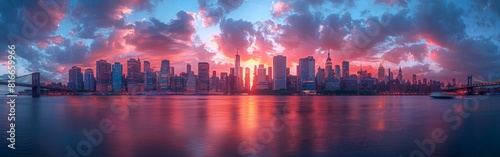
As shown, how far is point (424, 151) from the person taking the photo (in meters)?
17.5

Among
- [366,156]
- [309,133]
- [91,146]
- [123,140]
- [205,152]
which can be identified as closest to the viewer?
[366,156]

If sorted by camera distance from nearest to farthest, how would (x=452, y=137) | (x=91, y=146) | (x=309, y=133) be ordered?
(x=91, y=146)
(x=452, y=137)
(x=309, y=133)

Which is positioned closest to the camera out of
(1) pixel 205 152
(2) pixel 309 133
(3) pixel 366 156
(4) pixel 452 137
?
(3) pixel 366 156

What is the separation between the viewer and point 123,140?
20516 millimetres

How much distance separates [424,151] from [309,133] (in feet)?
25.5

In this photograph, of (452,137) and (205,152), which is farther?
(452,137)

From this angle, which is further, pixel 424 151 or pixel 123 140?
pixel 123 140

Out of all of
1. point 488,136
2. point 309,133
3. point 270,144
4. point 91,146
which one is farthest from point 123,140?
point 488,136

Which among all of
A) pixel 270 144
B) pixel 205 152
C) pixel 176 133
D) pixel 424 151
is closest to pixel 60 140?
pixel 176 133

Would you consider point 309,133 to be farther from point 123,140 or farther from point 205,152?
point 123,140

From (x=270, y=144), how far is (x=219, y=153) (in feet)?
11.8

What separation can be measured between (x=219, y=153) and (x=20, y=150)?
1032 cm

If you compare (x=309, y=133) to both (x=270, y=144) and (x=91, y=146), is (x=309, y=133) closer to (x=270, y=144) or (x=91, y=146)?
(x=270, y=144)

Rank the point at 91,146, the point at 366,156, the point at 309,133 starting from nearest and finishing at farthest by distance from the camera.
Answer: the point at 366,156 → the point at 91,146 → the point at 309,133
